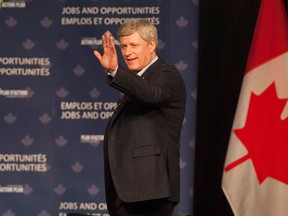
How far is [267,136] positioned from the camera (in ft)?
11.8

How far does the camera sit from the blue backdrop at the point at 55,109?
4109mm

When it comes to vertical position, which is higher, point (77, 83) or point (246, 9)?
point (246, 9)

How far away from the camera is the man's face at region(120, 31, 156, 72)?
2438 millimetres

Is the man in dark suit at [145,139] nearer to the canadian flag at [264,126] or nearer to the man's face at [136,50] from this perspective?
the man's face at [136,50]

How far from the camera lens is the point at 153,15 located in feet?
13.3

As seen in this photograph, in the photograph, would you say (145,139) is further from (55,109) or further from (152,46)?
(55,109)

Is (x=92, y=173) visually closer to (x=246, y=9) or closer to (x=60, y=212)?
(x=60, y=212)

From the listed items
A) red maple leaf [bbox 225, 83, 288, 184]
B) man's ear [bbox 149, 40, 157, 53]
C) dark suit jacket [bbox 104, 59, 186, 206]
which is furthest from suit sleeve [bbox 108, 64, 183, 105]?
red maple leaf [bbox 225, 83, 288, 184]

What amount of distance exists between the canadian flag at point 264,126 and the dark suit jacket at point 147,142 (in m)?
1.24

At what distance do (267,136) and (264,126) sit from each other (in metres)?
0.07

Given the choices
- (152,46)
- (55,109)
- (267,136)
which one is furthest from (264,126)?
(55,109)

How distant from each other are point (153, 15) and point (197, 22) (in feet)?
1.02

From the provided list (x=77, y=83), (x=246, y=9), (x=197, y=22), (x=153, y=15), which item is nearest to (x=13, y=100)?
(x=77, y=83)

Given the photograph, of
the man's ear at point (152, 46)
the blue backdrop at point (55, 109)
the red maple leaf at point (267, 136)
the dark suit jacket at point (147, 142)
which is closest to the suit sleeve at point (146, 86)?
the dark suit jacket at point (147, 142)
